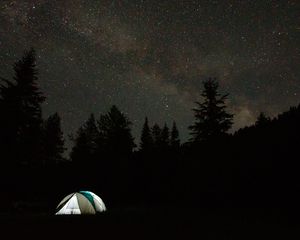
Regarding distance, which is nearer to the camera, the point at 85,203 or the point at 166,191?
the point at 85,203

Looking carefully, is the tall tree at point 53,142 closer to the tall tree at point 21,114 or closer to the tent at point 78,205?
the tall tree at point 21,114

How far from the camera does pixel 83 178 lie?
26453 mm

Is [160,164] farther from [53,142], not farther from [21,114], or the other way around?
[53,142]

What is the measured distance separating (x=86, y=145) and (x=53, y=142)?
7.35 metres

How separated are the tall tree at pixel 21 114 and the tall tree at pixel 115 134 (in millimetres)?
10372

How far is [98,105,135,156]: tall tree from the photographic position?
30031mm

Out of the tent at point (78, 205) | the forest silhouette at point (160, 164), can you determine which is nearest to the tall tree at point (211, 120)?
the forest silhouette at point (160, 164)

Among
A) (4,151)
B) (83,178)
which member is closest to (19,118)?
(4,151)

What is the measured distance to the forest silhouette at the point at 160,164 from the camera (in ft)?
38.6

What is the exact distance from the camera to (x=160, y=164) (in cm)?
2373

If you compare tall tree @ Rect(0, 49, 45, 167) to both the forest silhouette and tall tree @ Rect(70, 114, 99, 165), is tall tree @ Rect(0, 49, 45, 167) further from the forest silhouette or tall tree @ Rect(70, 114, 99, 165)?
tall tree @ Rect(70, 114, 99, 165)

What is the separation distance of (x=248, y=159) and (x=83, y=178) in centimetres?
1798

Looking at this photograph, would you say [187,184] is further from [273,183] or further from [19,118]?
[19,118]

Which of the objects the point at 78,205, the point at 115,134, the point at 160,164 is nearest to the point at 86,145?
the point at 115,134
